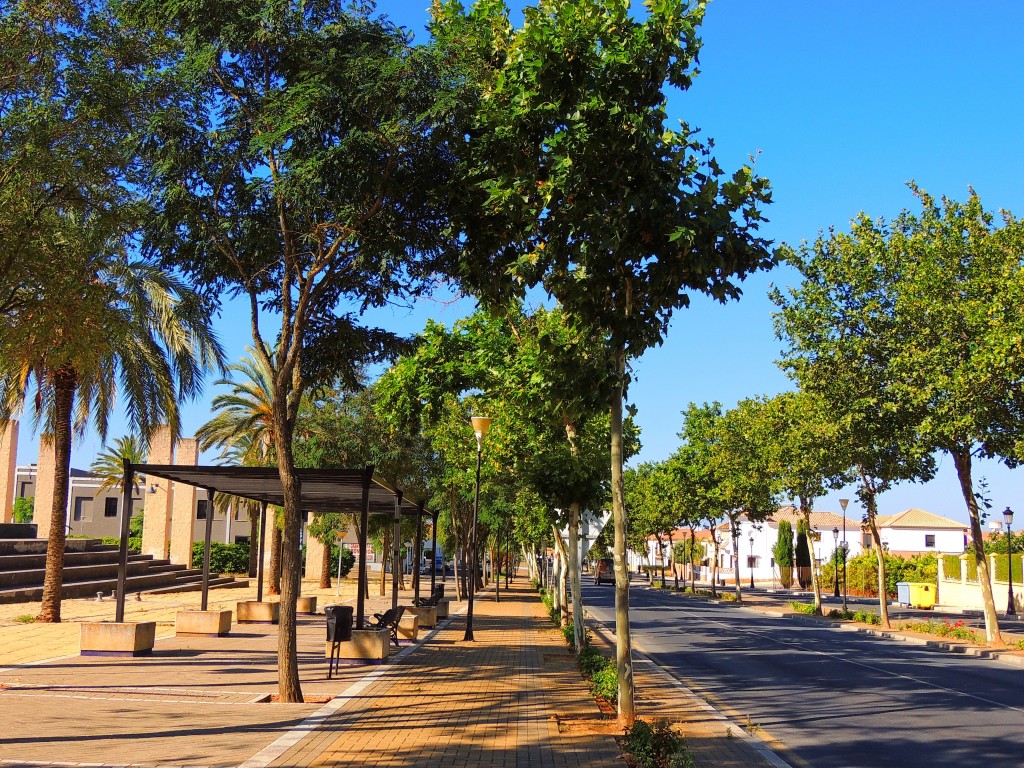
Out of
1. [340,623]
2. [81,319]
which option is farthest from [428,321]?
[81,319]

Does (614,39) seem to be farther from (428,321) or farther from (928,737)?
(428,321)

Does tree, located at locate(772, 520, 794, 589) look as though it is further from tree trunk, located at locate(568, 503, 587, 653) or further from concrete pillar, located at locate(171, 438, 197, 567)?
tree trunk, located at locate(568, 503, 587, 653)

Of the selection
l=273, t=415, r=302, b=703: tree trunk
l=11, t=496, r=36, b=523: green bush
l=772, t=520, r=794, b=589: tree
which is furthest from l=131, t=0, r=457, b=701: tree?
l=772, t=520, r=794, b=589: tree

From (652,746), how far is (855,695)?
8148 millimetres

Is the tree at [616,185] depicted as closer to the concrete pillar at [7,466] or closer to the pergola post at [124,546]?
the pergola post at [124,546]

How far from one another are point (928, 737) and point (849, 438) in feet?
63.1

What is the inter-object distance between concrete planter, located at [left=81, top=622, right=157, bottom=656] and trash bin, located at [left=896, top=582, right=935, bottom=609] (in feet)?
140

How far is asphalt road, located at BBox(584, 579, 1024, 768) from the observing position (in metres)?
10.7

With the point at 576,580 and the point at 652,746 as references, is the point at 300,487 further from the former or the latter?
the point at 652,746

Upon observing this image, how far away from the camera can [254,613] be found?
82.8 ft

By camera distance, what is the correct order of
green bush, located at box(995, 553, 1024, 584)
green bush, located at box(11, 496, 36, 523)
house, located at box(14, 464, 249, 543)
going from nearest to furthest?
1. green bush, located at box(995, 553, 1024, 584)
2. green bush, located at box(11, 496, 36, 523)
3. house, located at box(14, 464, 249, 543)

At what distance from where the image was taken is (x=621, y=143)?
999cm

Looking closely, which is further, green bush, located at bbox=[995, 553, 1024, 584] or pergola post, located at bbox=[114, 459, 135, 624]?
green bush, located at bbox=[995, 553, 1024, 584]

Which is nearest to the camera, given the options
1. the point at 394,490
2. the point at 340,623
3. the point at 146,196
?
the point at 146,196
